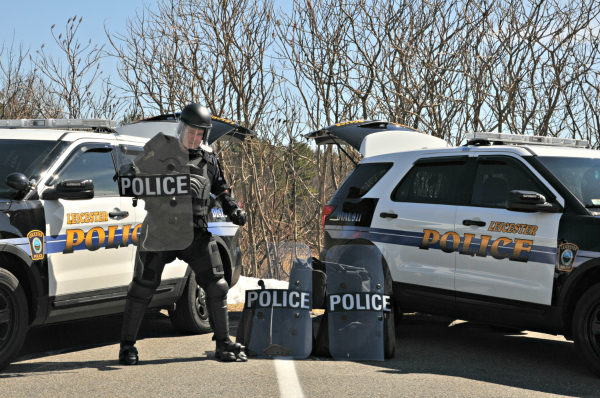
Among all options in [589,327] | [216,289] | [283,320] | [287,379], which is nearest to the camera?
[287,379]

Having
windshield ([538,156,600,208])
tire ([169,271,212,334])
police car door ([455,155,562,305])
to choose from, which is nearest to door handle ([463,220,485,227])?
police car door ([455,155,562,305])

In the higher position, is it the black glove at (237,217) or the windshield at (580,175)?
the windshield at (580,175)

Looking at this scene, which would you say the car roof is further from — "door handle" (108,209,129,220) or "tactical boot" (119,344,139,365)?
"tactical boot" (119,344,139,365)

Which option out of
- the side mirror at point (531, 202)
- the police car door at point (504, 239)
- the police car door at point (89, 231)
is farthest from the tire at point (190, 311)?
the side mirror at point (531, 202)

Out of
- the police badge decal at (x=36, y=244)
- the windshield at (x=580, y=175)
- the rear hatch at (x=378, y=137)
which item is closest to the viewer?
the police badge decal at (x=36, y=244)

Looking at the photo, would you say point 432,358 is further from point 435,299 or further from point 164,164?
point 164,164

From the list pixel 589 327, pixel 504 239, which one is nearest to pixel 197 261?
pixel 504 239

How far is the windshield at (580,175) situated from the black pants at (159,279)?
3.03 metres

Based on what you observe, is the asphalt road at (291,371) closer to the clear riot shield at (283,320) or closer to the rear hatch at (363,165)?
the clear riot shield at (283,320)

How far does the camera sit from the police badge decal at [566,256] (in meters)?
6.08

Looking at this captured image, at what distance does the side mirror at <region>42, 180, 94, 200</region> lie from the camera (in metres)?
6.11

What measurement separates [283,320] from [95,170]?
2.13m

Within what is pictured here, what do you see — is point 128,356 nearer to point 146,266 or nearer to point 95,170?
point 146,266

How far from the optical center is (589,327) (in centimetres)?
593
